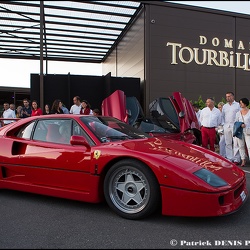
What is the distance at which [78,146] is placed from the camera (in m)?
3.46

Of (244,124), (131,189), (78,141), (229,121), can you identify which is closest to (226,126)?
(229,121)

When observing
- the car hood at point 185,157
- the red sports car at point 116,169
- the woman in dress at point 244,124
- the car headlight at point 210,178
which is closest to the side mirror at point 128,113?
the red sports car at point 116,169

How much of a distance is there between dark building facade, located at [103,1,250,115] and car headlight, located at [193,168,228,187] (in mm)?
9583

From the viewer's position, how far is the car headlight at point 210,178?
288cm

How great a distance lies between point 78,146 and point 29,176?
0.81m

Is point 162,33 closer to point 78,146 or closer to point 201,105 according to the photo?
point 201,105

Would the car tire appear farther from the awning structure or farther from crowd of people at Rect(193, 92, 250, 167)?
the awning structure

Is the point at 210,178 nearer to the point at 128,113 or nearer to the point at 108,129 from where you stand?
the point at 108,129

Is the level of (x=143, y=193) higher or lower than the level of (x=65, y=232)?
higher

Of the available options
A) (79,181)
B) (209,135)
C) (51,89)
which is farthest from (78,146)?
(51,89)

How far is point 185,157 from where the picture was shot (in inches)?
126

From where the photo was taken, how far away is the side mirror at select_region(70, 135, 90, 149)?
3342 millimetres

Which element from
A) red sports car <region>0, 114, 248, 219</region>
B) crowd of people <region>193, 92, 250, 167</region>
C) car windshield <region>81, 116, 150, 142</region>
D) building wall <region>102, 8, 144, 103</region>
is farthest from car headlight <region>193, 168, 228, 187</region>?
building wall <region>102, 8, 144, 103</region>

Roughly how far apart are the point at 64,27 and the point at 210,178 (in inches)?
523
